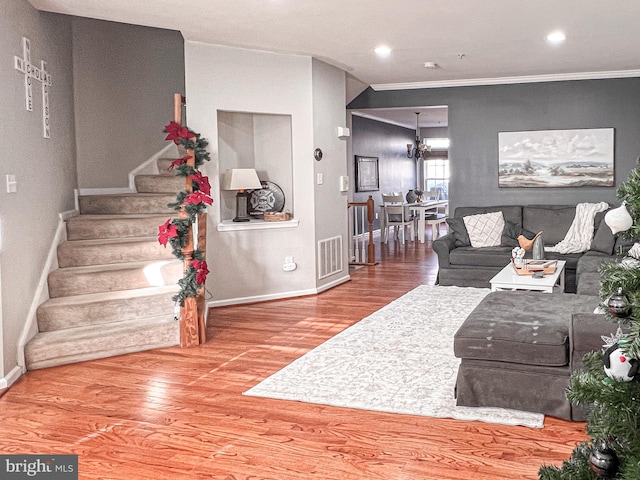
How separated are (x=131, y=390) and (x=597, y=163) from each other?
6.43 meters

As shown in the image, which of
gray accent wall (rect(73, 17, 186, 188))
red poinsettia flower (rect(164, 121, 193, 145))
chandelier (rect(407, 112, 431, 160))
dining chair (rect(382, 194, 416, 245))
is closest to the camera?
red poinsettia flower (rect(164, 121, 193, 145))

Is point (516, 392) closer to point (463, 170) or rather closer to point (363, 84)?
point (463, 170)

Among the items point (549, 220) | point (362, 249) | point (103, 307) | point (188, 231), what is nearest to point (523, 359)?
point (188, 231)

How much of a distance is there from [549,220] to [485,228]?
804mm

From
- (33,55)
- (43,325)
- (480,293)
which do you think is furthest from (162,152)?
(480,293)

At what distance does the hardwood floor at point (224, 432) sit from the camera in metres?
2.71

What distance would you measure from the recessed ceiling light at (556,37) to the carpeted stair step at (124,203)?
3860mm

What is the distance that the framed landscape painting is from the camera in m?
7.90

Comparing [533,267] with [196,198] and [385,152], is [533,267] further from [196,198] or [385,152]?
[385,152]

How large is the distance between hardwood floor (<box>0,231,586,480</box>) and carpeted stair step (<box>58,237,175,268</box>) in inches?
42.4

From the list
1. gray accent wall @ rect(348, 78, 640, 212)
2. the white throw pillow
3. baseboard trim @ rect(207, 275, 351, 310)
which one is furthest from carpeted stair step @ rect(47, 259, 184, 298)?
gray accent wall @ rect(348, 78, 640, 212)

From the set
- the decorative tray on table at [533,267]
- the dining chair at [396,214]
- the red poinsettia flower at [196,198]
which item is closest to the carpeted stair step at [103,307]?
the red poinsettia flower at [196,198]

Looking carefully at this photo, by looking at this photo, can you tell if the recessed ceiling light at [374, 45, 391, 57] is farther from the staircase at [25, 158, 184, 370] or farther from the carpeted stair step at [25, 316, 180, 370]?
the carpeted stair step at [25, 316, 180, 370]

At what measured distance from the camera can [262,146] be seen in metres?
6.95
